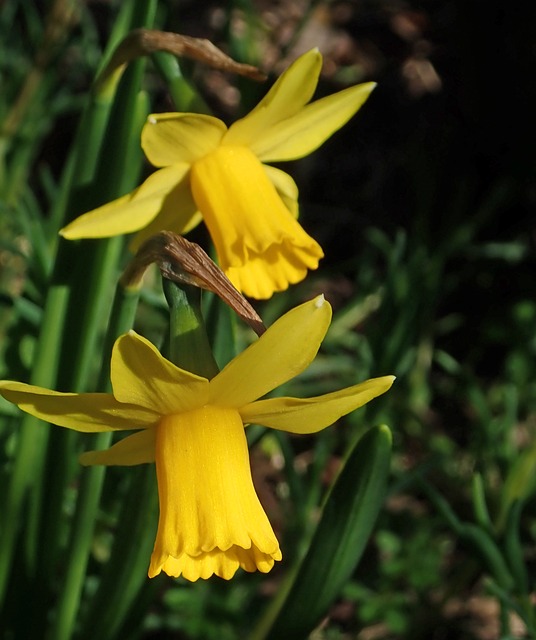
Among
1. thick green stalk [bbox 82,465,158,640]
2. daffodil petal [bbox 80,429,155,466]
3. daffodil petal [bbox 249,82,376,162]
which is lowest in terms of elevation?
thick green stalk [bbox 82,465,158,640]

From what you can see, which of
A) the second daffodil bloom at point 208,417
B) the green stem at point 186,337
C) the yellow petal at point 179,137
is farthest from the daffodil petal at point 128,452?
the yellow petal at point 179,137

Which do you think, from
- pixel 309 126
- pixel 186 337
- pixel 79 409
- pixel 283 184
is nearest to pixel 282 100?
pixel 309 126

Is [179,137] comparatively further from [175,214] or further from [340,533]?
[340,533]

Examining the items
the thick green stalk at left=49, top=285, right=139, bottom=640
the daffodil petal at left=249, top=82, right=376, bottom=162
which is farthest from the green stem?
the daffodil petal at left=249, top=82, right=376, bottom=162

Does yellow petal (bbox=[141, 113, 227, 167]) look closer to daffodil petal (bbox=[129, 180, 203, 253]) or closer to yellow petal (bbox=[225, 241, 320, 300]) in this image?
daffodil petal (bbox=[129, 180, 203, 253])

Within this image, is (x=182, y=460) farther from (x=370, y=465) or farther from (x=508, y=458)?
(x=508, y=458)

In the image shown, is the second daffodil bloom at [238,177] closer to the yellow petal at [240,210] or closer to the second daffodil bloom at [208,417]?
the yellow petal at [240,210]
